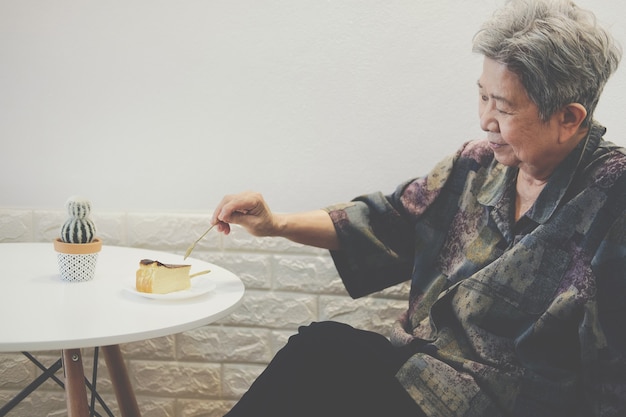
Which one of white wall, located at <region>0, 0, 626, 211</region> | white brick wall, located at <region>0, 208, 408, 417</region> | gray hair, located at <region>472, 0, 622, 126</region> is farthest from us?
white brick wall, located at <region>0, 208, 408, 417</region>

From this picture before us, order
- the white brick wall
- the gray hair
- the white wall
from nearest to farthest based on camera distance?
1. the gray hair
2. the white wall
3. the white brick wall

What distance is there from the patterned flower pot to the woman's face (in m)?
0.87

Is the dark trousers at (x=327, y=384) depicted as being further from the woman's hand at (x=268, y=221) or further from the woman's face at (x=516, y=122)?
the woman's face at (x=516, y=122)

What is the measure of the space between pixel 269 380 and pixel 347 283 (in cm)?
43

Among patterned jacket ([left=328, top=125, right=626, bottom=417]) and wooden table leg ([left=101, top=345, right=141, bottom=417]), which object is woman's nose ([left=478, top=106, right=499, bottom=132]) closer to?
patterned jacket ([left=328, top=125, right=626, bottom=417])

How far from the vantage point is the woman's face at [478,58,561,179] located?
4.51 feet

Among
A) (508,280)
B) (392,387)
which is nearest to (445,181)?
(508,280)

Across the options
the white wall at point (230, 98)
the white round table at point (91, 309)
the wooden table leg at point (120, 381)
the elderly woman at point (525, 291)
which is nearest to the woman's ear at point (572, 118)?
the elderly woman at point (525, 291)

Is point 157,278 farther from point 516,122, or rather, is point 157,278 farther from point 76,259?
point 516,122

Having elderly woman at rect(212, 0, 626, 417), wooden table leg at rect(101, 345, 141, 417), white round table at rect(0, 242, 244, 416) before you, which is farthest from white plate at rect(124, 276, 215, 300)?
wooden table leg at rect(101, 345, 141, 417)

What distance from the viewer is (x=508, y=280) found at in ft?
4.58

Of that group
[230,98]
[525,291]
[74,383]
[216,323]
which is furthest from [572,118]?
[216,323]

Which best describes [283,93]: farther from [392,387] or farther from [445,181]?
[392,387]

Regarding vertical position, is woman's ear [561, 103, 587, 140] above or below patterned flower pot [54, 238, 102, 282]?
above
